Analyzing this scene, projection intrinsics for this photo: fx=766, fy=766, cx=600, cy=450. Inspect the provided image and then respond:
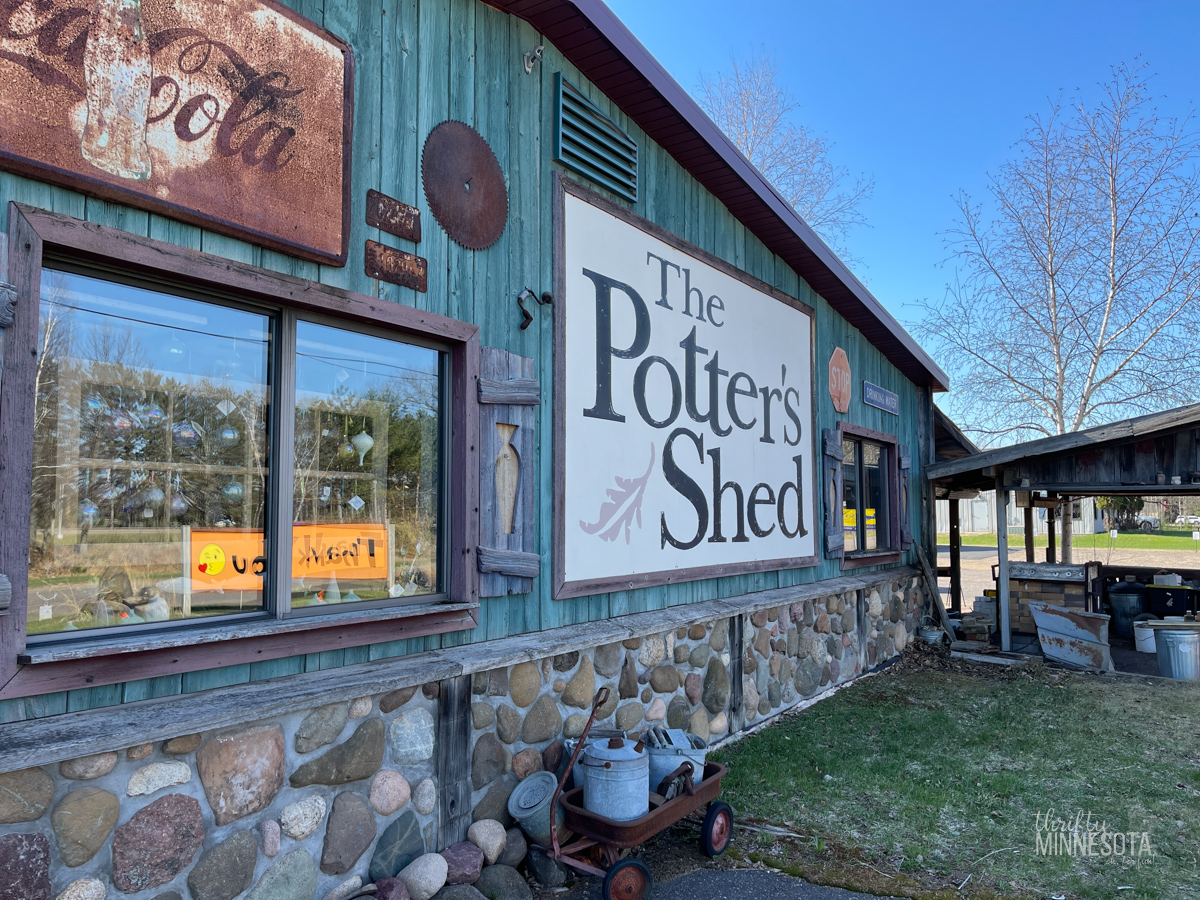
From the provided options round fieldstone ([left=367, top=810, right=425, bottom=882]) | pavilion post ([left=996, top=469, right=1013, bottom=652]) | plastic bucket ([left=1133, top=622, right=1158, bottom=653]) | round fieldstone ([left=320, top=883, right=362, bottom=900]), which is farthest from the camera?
plastic bucket ([left=1133, top=622, right=1158, bottom=653])

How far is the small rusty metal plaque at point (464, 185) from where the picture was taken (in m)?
4.11

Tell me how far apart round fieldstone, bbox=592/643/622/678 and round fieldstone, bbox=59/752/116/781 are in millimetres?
2785

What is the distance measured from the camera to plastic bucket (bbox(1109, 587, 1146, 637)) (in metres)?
12.2

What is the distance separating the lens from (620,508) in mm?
5316

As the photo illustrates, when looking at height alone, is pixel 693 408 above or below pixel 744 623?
above

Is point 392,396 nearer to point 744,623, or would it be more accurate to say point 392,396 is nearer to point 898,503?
point 744,623

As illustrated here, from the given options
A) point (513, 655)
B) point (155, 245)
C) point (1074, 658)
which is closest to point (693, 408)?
point (513, 655)

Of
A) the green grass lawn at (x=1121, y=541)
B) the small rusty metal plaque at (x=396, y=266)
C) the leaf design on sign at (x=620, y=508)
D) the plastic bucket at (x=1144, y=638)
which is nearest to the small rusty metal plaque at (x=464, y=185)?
the small rusty metal plaque at (x=396, y=266)

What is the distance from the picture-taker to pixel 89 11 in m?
2.68

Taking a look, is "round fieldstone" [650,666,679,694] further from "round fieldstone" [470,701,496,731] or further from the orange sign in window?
the orange sign in window

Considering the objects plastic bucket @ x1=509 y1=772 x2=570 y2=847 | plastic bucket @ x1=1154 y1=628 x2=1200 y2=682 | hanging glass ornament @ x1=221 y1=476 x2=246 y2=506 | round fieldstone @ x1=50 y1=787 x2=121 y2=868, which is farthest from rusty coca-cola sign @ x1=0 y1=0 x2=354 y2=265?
plastic bucket @ x1=1154 y1=628 x2=1200 y2=682

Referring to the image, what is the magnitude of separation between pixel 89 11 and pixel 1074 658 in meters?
11.3

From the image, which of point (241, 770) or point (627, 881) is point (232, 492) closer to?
point (241, 770)

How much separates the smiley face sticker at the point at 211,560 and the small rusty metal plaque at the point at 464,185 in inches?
80.0
